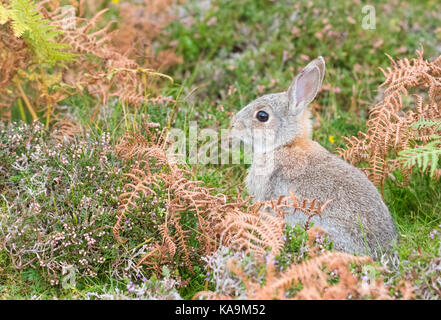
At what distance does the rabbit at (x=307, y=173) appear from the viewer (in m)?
4.63

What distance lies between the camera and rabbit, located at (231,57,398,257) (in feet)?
→ 15.2

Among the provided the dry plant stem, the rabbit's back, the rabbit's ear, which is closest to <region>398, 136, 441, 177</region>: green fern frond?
the rabbit's back

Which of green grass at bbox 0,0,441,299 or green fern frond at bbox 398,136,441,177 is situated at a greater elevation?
green grass at bbox 0,0,441,299

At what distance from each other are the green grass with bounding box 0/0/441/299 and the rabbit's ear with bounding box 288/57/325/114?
0.99 m

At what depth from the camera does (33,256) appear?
14.7 feet

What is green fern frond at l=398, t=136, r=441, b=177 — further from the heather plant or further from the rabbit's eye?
the heather plant

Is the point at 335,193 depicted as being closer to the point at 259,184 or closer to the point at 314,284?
the point at 259,184

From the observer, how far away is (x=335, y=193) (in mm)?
4820

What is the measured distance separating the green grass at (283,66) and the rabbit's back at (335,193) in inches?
15.0

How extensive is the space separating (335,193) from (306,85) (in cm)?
128

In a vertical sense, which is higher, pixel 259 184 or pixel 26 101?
pixel 26 101

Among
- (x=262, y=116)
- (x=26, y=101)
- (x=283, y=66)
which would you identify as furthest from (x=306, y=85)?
(x=26, y=101)
